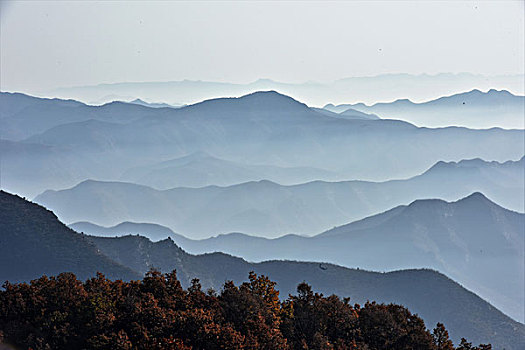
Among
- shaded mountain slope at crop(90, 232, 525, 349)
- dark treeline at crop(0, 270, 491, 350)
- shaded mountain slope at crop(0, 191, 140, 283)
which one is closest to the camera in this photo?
dark treeline at crop(0, 270, 491, 350)

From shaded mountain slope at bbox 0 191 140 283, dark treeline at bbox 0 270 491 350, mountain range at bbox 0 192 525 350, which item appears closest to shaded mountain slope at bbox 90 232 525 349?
mountain range at bbox 0 192 525 350

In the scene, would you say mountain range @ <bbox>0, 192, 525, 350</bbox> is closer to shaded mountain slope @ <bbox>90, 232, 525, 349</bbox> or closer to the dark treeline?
shaded mountain slope @ <bbox>90, 232, 525, 349</bbox>

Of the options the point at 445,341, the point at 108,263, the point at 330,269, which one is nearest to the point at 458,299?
the point at 330,269

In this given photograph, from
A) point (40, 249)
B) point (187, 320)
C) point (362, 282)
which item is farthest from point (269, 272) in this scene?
point (187, 320)

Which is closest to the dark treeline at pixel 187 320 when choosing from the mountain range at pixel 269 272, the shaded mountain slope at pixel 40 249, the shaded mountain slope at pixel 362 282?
the shaded mountain slope at pixel 40 249

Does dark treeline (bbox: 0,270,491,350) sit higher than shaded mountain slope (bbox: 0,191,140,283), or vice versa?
shaded mountain slope (bbox: 0,191,140,283)

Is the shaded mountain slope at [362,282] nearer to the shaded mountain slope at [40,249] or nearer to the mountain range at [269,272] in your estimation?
the mountain range at [269,272]
